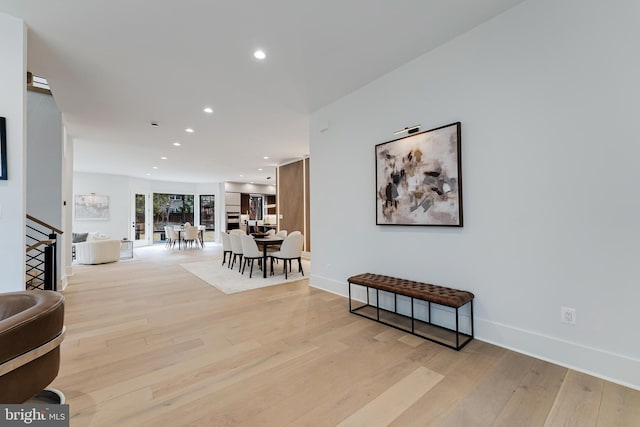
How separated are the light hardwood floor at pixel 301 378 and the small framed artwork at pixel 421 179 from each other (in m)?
1.22

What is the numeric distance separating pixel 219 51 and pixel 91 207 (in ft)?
35.0

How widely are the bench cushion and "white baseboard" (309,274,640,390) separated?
0.37 meters

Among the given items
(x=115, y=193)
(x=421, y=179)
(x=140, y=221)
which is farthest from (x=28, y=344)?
(x=140, y=221)

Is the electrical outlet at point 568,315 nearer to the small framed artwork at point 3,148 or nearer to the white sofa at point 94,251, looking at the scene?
the small framed artwork at point 3,148

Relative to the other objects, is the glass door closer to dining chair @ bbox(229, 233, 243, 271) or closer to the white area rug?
the white area rug

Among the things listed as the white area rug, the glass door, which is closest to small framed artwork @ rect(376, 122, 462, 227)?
the white area rug

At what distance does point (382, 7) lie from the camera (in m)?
2.32

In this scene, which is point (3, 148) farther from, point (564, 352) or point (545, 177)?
point (564, 352)

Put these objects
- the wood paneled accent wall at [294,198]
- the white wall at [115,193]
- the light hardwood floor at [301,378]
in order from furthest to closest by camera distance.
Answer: the white wall at [115,193] → the wood paneled accent wall at [294,198] → the light hardwood floor at [301,378]

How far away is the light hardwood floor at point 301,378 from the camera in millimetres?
1607

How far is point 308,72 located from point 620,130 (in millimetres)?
2866

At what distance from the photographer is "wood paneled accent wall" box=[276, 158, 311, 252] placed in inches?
296

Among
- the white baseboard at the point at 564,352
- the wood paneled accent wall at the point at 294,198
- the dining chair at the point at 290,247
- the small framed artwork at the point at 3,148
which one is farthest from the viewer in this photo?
the wood paneled accent wall at the point at 294,198

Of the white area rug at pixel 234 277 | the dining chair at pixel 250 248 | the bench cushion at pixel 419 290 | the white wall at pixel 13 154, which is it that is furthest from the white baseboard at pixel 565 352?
the white wall at pixel 13 154
